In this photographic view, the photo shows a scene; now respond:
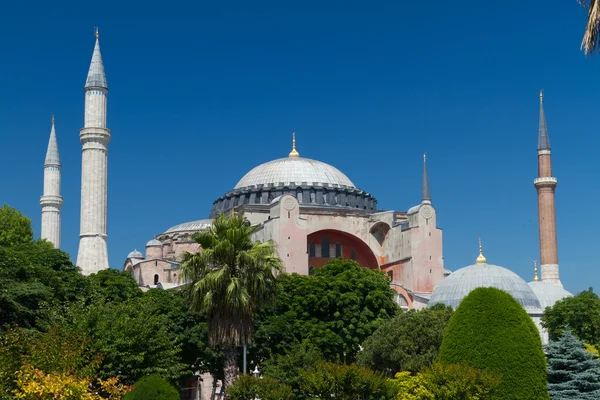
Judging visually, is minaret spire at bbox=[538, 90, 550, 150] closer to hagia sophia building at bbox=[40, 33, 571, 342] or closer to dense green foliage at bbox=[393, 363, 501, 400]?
hagia sophia building at bbox=[40, 33, 571, 342]

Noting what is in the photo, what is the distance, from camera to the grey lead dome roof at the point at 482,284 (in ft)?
129

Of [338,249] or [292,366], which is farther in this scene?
[338,249]

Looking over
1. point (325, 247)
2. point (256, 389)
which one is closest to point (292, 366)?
point (256, 389)

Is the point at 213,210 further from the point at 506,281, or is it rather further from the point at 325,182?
the point at 506,281

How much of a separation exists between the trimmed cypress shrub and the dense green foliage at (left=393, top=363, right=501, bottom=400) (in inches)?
14.0

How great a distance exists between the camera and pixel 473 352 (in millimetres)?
20188

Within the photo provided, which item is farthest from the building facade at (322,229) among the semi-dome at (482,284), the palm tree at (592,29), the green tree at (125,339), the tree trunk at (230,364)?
the palm tree at (592,29)

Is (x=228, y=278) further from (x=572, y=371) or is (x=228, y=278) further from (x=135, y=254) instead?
(x=135, y=254)

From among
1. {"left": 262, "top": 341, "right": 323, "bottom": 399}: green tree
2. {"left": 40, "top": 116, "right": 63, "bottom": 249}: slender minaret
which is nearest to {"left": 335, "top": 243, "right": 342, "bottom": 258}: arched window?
{"left": 40, "top": 116, "right": 63, "bottom": 249}: slender minaret

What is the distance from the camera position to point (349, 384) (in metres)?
20.6

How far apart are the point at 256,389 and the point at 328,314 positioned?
11545 mm

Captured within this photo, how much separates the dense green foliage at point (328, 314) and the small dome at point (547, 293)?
12976 mm

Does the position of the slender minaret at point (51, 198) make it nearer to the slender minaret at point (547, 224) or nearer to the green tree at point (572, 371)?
the slender minaret at point (547, 224)

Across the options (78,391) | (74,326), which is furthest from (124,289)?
(78,391)
